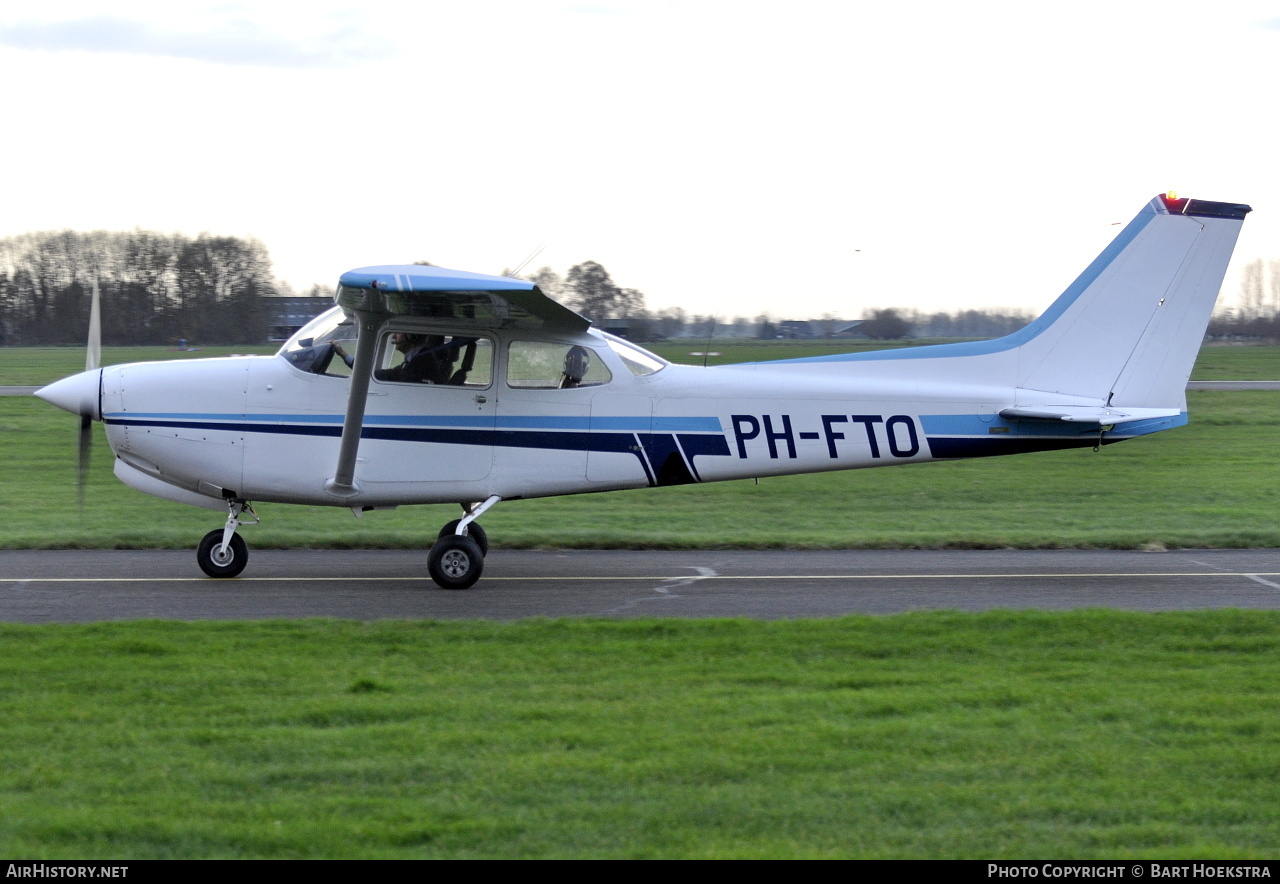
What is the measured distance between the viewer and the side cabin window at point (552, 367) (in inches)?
392

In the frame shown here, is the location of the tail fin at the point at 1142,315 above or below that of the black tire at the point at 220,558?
above

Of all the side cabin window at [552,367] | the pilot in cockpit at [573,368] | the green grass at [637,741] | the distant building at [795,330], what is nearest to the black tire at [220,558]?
the green grass at [637,741]

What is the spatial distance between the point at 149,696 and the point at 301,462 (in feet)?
12.9

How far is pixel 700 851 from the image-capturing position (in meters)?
4.17

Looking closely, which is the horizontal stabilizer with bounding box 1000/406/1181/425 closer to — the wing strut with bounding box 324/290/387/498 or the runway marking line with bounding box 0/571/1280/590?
the runway marking line with bounding box 0/571/1280/590

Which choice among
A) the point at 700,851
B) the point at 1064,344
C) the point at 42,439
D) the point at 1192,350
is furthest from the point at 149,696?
the point at 42,439

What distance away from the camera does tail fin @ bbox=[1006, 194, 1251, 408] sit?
1017 centimetres

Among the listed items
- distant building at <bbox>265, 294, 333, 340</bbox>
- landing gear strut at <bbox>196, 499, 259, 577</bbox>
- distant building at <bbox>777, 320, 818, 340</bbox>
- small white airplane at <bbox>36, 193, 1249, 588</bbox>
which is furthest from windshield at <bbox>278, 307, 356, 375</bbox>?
distant building at <bbox>777, 320, 818, 340</bbox>

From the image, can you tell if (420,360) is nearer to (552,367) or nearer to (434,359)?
(434,359)

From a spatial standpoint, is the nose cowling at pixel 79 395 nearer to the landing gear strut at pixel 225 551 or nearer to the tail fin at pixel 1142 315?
the landing gear strut at pixel 225 551

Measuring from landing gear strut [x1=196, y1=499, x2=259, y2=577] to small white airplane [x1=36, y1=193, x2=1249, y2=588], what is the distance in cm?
2

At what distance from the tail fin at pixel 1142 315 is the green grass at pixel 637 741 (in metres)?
2.97

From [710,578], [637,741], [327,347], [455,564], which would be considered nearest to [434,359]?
[327,347]

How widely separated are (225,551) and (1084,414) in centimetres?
736
